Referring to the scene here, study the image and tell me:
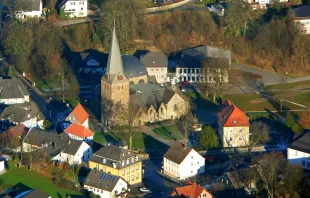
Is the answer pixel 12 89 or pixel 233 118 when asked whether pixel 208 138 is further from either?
pixel 12 89

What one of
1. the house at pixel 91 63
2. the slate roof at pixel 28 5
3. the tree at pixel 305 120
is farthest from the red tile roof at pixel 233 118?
the slate roof at pixel 28 5

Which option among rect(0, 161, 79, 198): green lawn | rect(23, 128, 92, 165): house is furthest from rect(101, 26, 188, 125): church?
rect(0, 161, 79, 198): green lawn

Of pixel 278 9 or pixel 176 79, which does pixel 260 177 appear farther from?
pixel 278 9

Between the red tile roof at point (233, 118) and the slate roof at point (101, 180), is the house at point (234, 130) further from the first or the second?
the slate roof at point (101, 180)

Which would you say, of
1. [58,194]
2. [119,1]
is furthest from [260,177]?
[119,1]

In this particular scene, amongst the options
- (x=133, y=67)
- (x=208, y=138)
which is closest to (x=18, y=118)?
(x=133, y=67)
